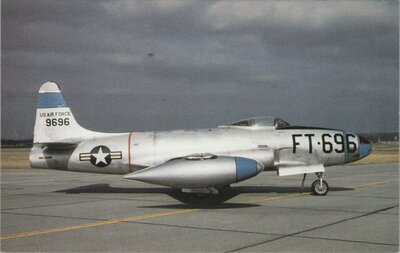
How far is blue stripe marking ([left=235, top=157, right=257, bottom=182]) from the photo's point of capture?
484 inches

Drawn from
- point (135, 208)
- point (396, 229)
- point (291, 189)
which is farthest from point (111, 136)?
point (396, 229)

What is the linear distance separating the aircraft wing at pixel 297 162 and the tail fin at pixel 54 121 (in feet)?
20.3

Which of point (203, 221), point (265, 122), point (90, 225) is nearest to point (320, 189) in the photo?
point (265, 122)

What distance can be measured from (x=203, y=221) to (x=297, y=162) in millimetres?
5466

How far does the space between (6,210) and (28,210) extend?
65cm

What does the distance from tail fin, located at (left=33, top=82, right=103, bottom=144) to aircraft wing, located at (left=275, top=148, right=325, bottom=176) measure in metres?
6.19

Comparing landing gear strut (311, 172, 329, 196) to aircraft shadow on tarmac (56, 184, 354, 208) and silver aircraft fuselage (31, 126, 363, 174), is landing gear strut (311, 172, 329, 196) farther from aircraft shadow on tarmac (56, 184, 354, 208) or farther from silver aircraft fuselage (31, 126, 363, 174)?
aircraft shadow on tarmac (56, 184, 354, 208)

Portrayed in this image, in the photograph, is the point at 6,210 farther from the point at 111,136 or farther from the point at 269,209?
the point at 269,209

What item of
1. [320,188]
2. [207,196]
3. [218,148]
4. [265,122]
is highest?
[265,122]

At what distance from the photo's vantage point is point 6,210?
42.0 feet

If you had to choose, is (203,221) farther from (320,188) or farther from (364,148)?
(364,148)

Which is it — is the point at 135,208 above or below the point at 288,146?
below

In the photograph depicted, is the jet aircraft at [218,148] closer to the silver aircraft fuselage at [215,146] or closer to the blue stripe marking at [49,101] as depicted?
the silver aircraft fuselage at [215,146]

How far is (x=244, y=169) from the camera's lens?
12344 millimetres
